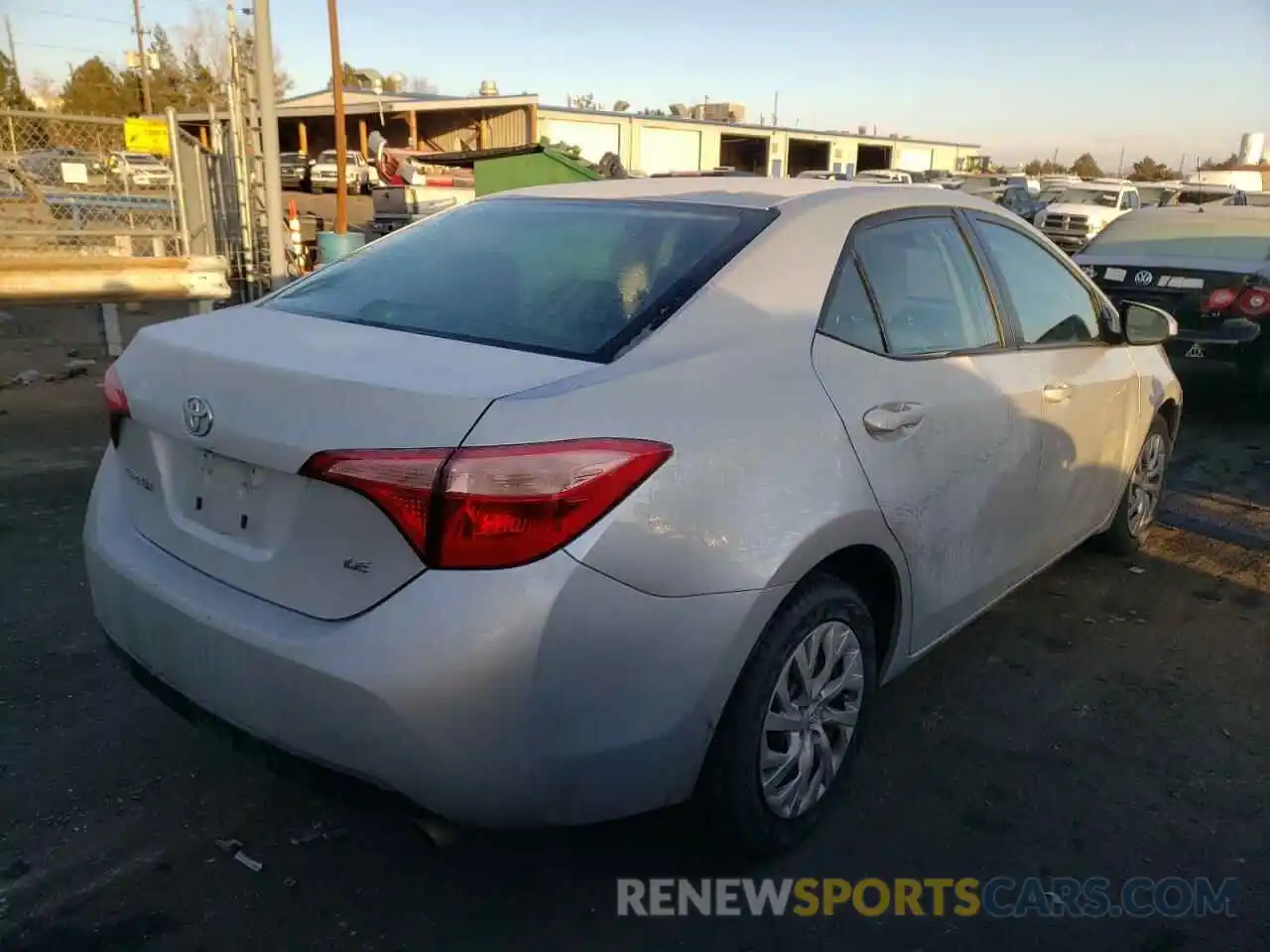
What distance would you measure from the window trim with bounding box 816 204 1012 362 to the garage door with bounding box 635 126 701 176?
36.7m

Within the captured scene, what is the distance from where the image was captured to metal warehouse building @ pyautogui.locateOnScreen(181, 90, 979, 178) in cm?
3556

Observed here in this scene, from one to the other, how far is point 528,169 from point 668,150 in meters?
26.9

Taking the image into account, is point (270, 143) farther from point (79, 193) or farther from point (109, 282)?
point (109, 282)

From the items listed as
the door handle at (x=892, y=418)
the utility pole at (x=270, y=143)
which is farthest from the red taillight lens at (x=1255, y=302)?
the utility pole at (x=270, y=143)

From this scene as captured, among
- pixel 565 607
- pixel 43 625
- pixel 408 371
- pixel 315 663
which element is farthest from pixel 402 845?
pixel 43 625

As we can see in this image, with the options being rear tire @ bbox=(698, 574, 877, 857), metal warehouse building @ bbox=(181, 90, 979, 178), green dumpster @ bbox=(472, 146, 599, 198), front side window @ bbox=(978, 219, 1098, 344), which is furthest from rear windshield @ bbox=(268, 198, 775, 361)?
metal warehouse building @ bbox=(181, 90, 979, 178)

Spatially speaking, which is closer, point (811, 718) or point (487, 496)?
point (487, 496)

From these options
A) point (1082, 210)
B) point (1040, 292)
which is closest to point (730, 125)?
point (1082, 210)

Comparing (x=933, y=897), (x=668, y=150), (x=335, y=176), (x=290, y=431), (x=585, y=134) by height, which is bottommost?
(x=933, y=897)

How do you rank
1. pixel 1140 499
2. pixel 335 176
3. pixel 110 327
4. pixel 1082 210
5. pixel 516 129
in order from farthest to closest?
1. pixel 516 129
2. pixel 335 176
3. pixel 1082 210
4. pixel 110 327
5. pixel 1140 499

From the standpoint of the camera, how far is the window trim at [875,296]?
2.73 metres

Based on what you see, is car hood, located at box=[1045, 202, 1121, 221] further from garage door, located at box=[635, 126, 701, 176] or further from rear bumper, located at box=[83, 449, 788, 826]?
rear bumper, located at box=[83, 449, 788, 826]

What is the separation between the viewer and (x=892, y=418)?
2.66 m

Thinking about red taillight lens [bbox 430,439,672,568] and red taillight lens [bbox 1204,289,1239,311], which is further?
red taillight lens [bbox 1204,289,1239,311]
